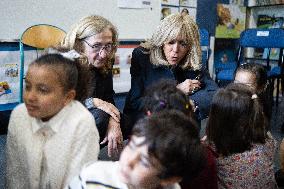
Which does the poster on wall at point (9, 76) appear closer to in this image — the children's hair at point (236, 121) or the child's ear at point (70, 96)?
the child's ear at point (70, 96)

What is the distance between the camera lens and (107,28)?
156 centimetres

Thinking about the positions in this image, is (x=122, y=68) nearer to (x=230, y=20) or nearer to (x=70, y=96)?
(x=230, y=20)

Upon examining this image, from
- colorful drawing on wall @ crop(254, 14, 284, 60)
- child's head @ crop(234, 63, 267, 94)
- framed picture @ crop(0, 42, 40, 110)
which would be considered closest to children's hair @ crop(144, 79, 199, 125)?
child's head @ crop(234, 63, 267, 94)

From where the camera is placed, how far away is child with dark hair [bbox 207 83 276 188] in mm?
1255

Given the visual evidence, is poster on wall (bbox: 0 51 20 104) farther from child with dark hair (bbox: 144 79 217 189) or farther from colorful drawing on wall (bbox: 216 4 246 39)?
colorful drawing on wall (bbox: 216 4 246 39)

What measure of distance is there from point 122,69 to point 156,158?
2901 mm

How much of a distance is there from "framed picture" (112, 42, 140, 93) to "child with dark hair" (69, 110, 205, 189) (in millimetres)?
2736

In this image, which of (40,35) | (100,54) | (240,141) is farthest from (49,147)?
(40,35)

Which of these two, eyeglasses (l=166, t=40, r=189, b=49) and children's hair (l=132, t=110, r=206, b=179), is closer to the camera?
children's hair (l=132, t=110, r=206, b=179)

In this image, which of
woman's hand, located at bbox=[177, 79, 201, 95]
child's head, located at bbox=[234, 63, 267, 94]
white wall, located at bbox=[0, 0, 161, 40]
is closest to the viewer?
woman's hand, located at bbox=[177, 79, 201, 95]

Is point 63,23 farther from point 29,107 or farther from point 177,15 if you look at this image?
point 29,107

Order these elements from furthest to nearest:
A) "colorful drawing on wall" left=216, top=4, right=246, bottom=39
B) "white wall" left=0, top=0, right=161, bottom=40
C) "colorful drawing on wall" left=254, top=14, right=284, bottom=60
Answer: "colorful drawing on wall" left=216, top=4, right=246, bottom=39
"colorful drawing on wall" left=254, top=14, right=284, bottom=60
"white wall" left=0, top=0, right=161, bottom=40

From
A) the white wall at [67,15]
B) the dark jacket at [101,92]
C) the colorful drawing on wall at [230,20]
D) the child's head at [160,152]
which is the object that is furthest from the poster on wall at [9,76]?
the colorful drawing on wall at [230,20]

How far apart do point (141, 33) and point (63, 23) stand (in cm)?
94
